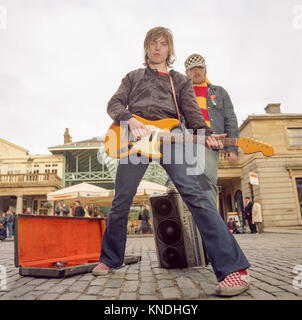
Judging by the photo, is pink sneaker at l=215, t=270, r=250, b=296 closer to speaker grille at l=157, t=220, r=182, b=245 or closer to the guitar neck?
the guitar neck

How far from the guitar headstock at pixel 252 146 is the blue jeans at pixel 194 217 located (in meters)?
0.65

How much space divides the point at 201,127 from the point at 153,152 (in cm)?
51

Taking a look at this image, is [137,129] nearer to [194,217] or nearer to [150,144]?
[150,144]

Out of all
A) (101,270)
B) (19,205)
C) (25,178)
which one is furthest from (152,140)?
(25,178)

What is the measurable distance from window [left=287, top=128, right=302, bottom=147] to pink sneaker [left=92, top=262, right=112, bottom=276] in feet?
62.0

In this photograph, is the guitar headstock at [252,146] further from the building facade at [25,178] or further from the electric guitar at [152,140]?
the building facade at [25,178]

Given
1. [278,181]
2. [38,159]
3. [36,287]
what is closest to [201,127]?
[36,287]

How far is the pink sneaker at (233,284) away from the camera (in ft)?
5.94

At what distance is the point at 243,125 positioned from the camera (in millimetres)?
19656

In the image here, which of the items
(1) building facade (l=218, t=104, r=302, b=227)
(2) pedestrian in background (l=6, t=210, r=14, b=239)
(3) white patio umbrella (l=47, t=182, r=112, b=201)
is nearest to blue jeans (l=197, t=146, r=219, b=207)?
(3) white patio umbrella (l=47, t=182, r=112, b=201)

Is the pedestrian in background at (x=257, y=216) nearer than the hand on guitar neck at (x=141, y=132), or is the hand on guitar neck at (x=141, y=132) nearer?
the hand on guitar neck at (x=141, y=132)

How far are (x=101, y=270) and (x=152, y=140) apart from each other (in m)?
1.36

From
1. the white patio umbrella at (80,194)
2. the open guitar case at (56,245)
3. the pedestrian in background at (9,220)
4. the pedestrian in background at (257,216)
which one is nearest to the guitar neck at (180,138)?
the open guitar case at (56,245)

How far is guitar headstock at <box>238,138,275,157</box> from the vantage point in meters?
2.66
